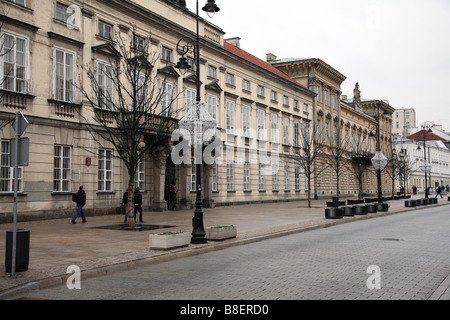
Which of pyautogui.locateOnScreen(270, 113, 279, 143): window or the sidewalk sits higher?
pyautogui.locateOnScreen(270, 113, 279, 143): window

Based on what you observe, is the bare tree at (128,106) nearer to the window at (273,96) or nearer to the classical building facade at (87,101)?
the classical building facade at (87,101)

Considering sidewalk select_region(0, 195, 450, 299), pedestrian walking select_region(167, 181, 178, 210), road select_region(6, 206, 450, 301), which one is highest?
pedestrian walking select_region(167, 181, 178, 210)

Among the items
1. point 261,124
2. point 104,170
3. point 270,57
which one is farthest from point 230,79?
point 270,57

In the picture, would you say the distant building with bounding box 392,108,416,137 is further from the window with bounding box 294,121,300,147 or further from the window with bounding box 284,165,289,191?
the window with bounding box 284,165,289,191

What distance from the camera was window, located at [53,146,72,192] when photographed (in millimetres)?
22445

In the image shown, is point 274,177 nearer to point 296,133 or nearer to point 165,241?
point 296,133

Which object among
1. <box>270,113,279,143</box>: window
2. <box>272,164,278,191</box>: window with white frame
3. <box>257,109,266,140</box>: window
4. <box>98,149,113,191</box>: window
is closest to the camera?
<box>98,149,113,191</box>: window

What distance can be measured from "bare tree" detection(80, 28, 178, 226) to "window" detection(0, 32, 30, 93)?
2515 mm

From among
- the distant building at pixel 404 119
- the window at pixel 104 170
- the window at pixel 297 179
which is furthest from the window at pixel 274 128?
the distant building at pixel 404 119

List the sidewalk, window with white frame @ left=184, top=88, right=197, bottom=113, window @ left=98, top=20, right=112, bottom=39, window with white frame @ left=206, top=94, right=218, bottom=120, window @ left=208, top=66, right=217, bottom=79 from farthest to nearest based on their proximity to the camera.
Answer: window @ left=208, top=66, right=217, bottom=79 < window with white frame @ left=206, top=94, right=218, bottom=120 < window with white frame @ left=184, top=88, right=197, bottom=113 < window @ left=98, top=20, right=112, bottom=39 < the sidewalk

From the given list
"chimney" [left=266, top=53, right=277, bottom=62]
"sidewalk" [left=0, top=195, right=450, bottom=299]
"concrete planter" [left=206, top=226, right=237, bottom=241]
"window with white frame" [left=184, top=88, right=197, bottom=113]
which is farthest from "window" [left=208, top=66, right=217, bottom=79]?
"chimney" [left=266, top=53, right=277, bottom=62]

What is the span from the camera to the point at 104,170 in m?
25.0

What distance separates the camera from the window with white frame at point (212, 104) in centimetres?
3457
